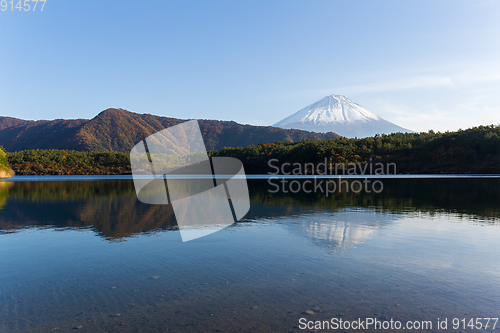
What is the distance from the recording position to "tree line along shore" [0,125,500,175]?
89688mm

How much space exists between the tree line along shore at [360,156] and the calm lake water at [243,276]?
87.4m

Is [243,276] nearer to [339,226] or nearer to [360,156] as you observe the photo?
[339,226]

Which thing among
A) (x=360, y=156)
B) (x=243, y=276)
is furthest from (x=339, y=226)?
(x=360, y=156)

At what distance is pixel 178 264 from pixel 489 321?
5698 mm

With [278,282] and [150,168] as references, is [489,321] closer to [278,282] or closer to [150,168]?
[278,282]

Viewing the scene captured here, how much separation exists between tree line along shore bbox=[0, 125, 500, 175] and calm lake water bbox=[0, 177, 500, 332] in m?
87.4

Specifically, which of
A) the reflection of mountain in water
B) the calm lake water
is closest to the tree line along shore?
the reflection of mountain in water

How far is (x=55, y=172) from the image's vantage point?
124 meters

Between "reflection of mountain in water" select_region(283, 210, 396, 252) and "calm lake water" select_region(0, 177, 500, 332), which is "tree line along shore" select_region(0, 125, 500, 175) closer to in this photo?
"reflection of mountain in water" select_region(283, 210, 396, 252)

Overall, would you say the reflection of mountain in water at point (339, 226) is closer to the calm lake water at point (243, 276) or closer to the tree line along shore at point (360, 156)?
the calm lake water at point (243, 276)

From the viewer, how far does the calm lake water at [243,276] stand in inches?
199

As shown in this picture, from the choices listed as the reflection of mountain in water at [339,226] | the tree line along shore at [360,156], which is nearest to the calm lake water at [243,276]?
the reflection of mountain in water at [339,226]

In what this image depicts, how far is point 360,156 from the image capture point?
10344 centimetres

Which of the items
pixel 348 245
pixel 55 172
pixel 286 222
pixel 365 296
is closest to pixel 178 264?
pixel 365 296
